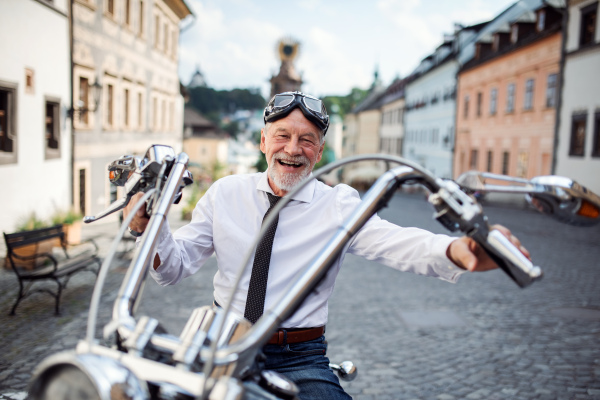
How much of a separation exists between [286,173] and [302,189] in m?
0.16

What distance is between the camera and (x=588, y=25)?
2108 centimetres

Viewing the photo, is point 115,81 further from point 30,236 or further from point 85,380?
point 85,380

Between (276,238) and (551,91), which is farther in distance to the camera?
(551,91)

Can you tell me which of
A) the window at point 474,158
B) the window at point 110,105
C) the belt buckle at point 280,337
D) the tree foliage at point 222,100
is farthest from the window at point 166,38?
the tree foliage at point 222,100

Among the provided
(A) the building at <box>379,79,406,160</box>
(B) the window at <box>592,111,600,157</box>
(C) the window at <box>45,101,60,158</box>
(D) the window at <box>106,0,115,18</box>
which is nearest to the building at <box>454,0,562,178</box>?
(B) the window at <box>592,111,600,157</box>

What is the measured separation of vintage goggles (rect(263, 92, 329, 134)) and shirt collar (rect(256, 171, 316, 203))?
0.28 meters

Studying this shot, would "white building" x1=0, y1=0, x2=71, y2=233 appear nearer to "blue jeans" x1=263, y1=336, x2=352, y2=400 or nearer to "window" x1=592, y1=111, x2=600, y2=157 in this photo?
"blue jeans" x1=263, y1=336, x2=352, y2=400

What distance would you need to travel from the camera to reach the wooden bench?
22.3 ft

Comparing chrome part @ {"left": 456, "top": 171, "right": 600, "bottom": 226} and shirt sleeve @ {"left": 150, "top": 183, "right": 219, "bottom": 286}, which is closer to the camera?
chrome part @ {"left": 456, "top": 171, "right": 600, "bottom": 226}

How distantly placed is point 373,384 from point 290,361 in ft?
9.96

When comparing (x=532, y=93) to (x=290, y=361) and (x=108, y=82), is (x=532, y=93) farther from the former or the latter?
(x=290, y=361)

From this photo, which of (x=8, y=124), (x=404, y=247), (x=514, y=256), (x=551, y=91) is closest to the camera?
(x=514, y=256)

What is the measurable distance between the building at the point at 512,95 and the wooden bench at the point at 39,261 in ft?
71.4

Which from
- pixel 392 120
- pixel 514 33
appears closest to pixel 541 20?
pixel 514 33
